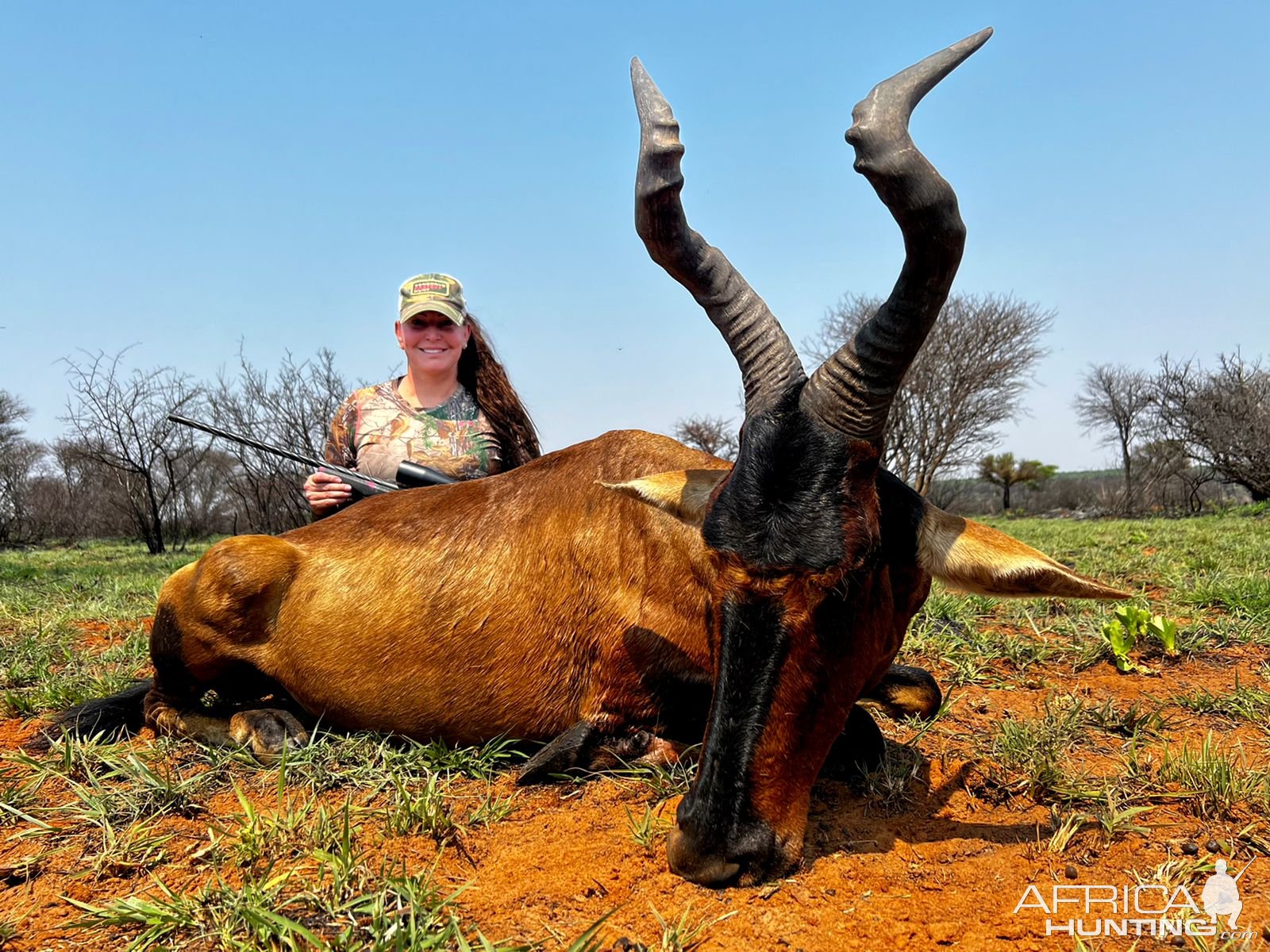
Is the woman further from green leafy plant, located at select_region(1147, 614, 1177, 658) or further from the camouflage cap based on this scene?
green leafy plant, located at select_region(1147, 614, 1177, 658)

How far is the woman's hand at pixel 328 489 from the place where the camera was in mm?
5422

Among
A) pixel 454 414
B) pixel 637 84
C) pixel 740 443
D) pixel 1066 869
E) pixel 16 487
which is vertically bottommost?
pixel 1066 869

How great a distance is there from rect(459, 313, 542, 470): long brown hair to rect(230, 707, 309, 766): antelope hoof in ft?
7.94

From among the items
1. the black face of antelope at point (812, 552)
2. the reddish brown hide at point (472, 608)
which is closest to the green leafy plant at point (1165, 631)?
the black face of antelope at point (812, 552)

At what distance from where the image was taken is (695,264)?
128 inches

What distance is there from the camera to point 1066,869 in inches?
99.7

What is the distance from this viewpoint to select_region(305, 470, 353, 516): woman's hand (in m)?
5.42

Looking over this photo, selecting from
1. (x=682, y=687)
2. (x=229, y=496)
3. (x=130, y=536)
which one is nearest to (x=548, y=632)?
(x=682, y=687)

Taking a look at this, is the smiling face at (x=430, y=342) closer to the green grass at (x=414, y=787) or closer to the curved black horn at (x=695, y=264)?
the green grass at (x=414, y=787)

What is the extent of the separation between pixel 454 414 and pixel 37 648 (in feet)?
11.2

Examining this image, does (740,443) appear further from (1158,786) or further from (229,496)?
(229,496)

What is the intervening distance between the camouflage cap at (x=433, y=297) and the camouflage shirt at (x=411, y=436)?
2.01 ft
